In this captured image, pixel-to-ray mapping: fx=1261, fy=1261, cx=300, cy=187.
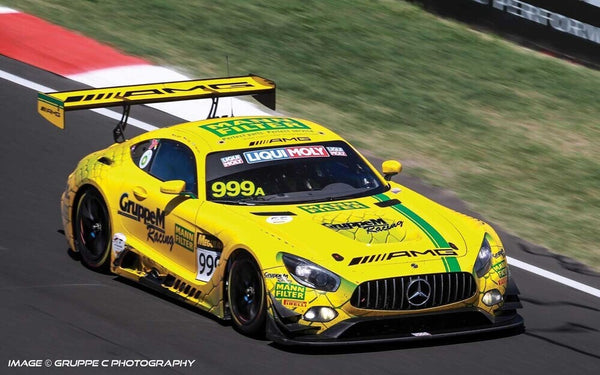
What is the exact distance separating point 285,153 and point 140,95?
5.51 ft

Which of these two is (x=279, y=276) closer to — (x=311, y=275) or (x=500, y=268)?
(x=311, y=275)

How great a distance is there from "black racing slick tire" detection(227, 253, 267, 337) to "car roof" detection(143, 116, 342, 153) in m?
1.35

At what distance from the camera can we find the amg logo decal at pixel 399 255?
8.09 metres

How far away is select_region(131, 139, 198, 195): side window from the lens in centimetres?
944

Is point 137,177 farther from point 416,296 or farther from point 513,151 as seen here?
point 513,151

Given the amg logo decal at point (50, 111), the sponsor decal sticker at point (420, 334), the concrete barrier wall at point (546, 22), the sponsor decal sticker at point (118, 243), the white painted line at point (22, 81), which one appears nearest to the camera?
the sponsor decal sticker at point (420, 334)

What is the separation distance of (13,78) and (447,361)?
833 centimetres

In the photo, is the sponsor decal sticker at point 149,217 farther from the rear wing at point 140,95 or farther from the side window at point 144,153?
the rear wing at point 140,95

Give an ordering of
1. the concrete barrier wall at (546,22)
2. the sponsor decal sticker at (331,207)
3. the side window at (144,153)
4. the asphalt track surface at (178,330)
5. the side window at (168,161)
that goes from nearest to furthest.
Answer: the asphalt track surface at (178,330), the sponsor decal sticker at (331,207), the side window at (168,161), the side window at (144,153), the concrete barrier wall at (546,22)

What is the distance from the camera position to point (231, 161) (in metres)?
9.34

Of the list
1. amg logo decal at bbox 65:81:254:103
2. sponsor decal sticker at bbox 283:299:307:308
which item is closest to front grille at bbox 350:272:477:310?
sponsor decal sticker at bbox 283:299:307:308

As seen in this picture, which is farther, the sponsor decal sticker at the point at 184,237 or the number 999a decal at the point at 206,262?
the sponsor decal sticker at the point at 184,237

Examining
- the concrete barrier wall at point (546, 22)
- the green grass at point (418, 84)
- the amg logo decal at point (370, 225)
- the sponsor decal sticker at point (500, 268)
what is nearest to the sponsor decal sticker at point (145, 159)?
the amg logo decal at point (370, 225)

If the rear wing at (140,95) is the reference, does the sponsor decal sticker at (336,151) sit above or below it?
above
